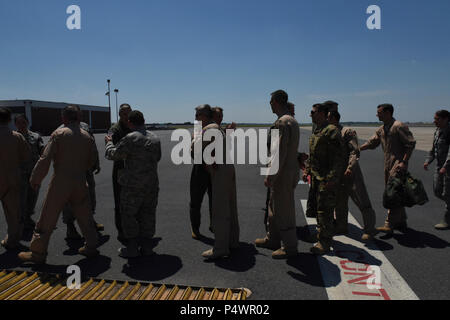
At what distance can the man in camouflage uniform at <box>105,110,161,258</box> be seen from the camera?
3881 mm

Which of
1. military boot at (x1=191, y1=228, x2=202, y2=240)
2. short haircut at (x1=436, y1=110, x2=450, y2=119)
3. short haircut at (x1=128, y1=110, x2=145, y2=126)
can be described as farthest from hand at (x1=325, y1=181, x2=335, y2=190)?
short haircut at (x1=436, y1=110, x2=450, y2=119)

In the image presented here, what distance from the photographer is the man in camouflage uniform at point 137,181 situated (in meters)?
3.88

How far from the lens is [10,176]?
4.21m

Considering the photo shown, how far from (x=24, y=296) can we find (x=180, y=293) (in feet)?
5.12

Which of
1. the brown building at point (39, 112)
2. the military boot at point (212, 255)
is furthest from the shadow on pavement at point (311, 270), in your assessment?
the brown building at point (39, 112)

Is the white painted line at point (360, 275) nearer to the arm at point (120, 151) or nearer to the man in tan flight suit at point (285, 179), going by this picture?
the man in tan flight suit at point (285, 179)

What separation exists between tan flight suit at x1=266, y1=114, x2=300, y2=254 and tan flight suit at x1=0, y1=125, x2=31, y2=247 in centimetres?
356

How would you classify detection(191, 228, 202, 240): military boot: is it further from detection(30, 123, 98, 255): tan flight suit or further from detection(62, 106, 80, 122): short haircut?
detection(62, 106, 80, 122): short haircut

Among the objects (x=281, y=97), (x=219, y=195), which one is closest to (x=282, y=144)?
(x=281, y=97)

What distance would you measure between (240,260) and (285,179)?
3.95 ft

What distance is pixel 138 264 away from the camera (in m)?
3.82

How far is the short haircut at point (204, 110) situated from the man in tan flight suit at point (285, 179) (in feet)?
2.86

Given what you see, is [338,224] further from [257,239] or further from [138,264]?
[138,264]

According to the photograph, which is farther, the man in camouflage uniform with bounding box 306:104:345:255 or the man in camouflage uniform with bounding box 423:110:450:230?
the man in camouflage uniform with bounding box 423:110:450:230
